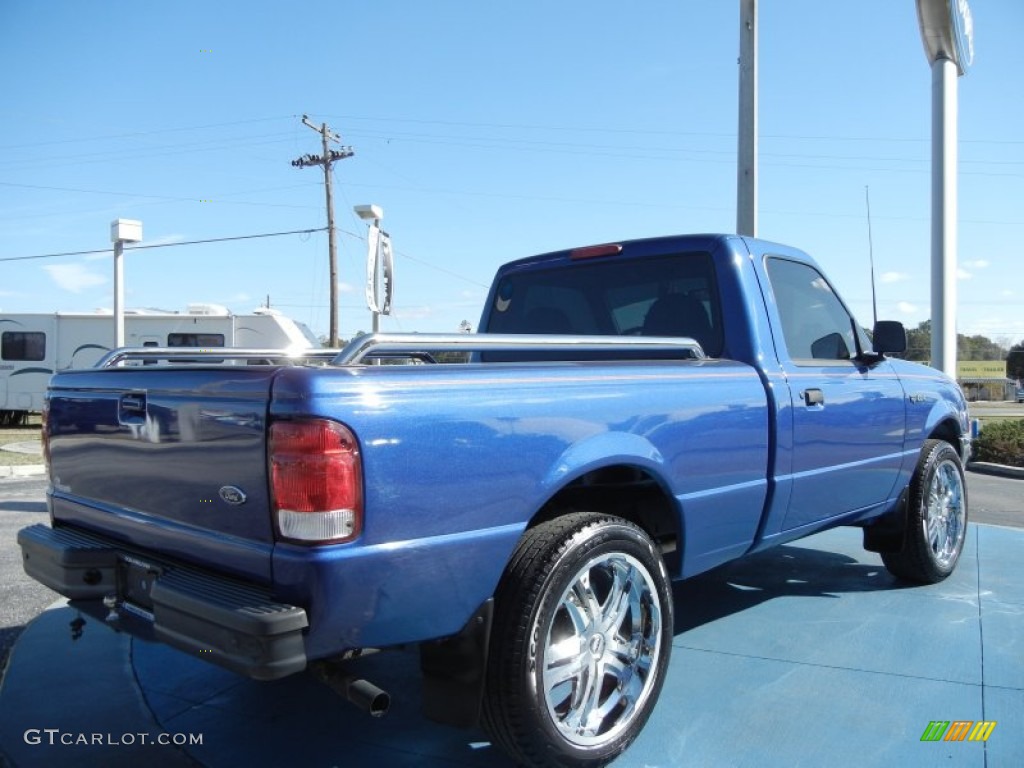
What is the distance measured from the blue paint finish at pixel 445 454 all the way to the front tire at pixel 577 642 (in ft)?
0.51

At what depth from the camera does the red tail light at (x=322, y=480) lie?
83.4 inches

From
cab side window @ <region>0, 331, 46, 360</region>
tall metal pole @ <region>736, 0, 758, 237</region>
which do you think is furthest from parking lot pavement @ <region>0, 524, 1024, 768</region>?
cab side window @ <region>0, 331, 46, 360</region>

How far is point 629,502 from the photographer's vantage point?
3.30 meters

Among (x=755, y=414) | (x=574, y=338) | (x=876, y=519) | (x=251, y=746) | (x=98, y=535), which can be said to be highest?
(x=574, y=338)

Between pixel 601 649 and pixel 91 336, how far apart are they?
21688 mm

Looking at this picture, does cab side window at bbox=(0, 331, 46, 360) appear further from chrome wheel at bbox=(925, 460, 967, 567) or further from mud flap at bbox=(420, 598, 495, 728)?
mud flap at bbox=(420, 598, 495, 728)

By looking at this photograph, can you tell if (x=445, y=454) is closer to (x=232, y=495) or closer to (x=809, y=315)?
(x=232, y=495)

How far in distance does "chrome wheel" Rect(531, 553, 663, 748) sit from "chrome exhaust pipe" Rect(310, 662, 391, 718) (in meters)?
0.52

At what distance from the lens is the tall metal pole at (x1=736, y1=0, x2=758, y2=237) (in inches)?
358

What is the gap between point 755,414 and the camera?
11.4 ft

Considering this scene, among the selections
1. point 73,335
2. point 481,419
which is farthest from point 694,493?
point 73,335

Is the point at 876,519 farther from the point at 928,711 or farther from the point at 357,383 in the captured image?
the point at 357,383

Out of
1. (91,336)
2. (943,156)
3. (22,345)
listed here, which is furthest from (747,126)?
(22,345)

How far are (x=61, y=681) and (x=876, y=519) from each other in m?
4.41
